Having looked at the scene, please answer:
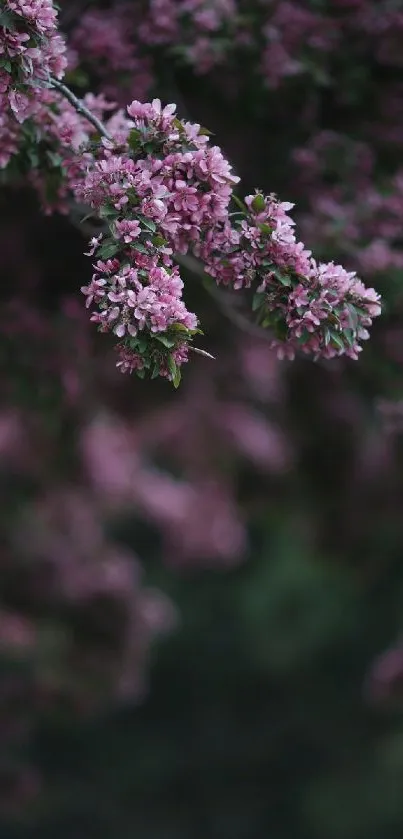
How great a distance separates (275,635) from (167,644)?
6.09 feet

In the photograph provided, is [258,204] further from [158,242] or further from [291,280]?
[158,242]

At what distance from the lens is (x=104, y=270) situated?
212cm

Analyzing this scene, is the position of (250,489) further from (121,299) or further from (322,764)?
(322,764)

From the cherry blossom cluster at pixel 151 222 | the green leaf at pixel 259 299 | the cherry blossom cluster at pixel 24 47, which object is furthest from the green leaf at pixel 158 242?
the cherry blossom cluster at pixel 24 47

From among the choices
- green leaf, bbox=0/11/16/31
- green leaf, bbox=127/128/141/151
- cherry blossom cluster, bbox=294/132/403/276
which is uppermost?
cherry blossom cluster, bbox=294/132/403/276

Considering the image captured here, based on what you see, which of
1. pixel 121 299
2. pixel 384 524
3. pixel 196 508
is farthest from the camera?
pixel 196 508

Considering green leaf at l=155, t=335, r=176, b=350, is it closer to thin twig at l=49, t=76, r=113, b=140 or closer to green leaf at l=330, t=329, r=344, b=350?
green leaf at l=330, t=329, r=344, b=350

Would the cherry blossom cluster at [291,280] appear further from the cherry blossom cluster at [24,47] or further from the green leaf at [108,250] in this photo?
the cherry blossom cluster at [24,47]

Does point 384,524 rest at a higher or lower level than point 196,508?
lower

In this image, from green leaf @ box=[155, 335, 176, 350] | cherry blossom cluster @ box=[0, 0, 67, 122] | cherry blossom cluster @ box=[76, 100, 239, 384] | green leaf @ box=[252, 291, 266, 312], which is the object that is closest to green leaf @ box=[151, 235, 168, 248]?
cherry blossom cluster @ box=[76, 100, 239, 384]

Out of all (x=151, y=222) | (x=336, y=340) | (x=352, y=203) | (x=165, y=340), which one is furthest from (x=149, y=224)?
(x=352, y=203)

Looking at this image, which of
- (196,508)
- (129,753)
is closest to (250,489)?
(196,508)

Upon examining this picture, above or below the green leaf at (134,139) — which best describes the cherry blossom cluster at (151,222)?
below

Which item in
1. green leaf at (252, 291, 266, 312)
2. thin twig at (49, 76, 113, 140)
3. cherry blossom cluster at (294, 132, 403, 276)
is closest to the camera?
thin twig at (49, 76, 113, 140)
